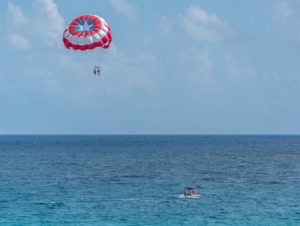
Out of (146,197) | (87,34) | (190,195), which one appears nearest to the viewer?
(87,34)

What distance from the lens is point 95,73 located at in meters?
50.4

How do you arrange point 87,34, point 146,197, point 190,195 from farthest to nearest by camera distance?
point 190,195
point 146,197
point 87,34

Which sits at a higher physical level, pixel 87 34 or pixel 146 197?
pixel 87 34

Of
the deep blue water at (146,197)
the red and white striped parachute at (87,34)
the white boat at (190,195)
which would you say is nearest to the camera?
the red and white striped parachute at (87,34)

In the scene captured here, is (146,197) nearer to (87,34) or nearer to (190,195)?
(190,195)

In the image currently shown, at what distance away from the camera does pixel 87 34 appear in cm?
Answer: 5728

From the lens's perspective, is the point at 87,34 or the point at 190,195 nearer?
the point at 87,34

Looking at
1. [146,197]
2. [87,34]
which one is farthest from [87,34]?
[146,197]

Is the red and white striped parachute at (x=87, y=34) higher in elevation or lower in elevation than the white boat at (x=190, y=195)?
higher

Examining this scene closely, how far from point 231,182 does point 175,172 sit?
72.5 ft

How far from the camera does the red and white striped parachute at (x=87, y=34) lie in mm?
57125

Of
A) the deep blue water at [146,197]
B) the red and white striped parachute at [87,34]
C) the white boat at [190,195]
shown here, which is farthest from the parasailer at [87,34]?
the white boat at [190,195]

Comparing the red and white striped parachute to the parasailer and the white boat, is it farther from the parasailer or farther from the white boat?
the white boat

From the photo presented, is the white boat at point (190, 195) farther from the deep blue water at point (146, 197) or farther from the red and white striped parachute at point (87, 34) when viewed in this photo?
the red and white striped parachute at point (87, 34)
